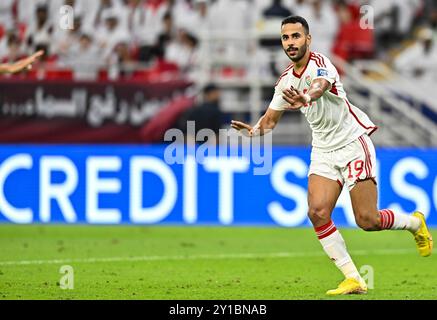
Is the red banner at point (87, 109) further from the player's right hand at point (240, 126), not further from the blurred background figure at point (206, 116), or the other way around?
the player's right hand at point (240, 126)

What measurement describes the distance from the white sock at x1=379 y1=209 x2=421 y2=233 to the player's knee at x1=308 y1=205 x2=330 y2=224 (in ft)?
1.81

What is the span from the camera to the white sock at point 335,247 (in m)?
10.0

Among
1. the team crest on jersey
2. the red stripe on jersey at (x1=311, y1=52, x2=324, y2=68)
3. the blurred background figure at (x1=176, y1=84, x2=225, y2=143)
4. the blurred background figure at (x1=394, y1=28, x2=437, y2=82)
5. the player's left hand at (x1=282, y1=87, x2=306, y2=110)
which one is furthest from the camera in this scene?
the blurred background figure at (x1=394, y1=28, x2=437, y2=82)

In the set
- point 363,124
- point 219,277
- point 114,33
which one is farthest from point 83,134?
point 363,124

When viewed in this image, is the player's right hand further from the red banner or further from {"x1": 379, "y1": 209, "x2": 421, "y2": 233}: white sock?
the red banner

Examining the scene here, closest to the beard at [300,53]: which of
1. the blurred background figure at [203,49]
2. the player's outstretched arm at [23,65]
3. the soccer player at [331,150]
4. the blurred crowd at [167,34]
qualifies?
the soccer player at [331,150]

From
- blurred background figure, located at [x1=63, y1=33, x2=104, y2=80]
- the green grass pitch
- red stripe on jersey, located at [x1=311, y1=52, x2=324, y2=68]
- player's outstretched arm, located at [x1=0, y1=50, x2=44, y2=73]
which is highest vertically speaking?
blurred background figure, located at [x1=63, y1=33, x2=104, y2=80]

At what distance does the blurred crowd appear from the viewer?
19203 millimetres

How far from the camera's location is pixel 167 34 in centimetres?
2045

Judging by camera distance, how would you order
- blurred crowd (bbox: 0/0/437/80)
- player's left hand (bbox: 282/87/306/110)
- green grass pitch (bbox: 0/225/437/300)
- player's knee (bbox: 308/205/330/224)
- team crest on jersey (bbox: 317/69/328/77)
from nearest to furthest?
player's left hand (bbox: 282/87/306/110)
team crest on jersey (bbox: 317/69/328/77)
player's knee (bbox: 308/205/330/224)
green grass pitch (bbox: 0/225/437/300)
blurred crowd (bbox: 0/0/437/80)

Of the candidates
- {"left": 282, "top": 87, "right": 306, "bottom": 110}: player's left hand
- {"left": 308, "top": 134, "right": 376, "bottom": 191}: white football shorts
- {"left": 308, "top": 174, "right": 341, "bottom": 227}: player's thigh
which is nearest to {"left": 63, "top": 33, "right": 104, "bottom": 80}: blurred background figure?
{"left": 308, "top": 134, "right": 376, "bottom": 191}: white football shorts

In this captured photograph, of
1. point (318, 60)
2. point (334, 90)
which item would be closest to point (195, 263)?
point (334, 90)
